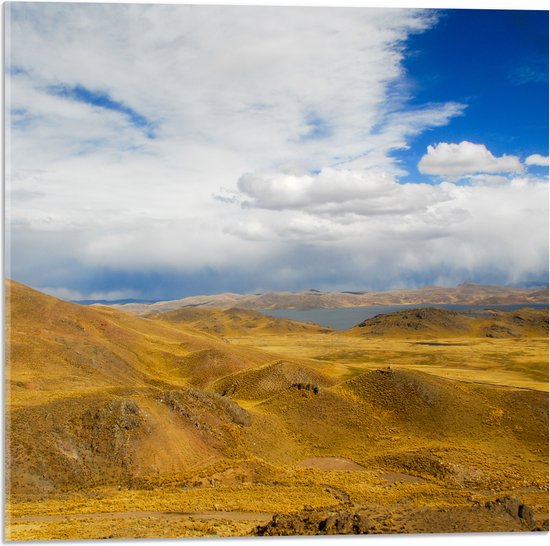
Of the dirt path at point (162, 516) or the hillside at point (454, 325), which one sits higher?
the hillside at point (454, 325)

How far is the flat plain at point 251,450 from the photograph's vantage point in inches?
616

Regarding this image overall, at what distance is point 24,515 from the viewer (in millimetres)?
15492

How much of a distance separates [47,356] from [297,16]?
1125 inches

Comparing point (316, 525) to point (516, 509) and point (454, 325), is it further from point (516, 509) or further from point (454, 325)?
point (454, 325)

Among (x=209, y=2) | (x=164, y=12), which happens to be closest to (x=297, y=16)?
(x=209, y=2)

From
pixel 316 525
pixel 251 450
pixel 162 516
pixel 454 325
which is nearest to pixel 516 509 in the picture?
pixel 316 525

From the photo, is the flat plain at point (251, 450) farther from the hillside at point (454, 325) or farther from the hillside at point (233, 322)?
A: the hillside at point (233, 322)

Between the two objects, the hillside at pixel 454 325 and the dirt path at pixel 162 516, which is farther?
the hillside at pixel 454 325

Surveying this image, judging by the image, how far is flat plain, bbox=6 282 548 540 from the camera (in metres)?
15.6

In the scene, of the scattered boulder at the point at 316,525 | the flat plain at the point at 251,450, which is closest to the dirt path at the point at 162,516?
the flat plain at the point at 251,450

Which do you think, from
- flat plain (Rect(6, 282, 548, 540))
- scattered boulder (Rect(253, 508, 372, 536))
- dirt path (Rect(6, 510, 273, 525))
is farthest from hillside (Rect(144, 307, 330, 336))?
scattered boulder (Rect(253, 508, 372, 536))

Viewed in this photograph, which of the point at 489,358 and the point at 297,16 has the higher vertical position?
the point at 297,16

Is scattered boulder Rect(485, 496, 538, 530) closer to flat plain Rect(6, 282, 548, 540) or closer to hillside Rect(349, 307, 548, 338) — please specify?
flat plain Rect(6, 282, 548, 540)

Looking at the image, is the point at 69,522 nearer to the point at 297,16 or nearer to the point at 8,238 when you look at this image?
the point at 8,238
